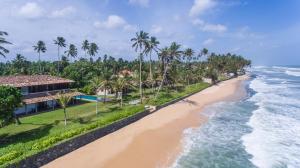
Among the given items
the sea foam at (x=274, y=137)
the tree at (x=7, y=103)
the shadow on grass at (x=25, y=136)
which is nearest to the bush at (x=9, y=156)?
the shadow on grass at (x=25, y=136)

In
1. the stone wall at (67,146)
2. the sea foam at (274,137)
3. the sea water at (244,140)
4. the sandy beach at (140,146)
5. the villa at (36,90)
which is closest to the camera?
the stone wall at (67,146)

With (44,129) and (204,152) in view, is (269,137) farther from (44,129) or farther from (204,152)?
(44,129)

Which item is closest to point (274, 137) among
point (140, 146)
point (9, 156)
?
point (140, 146)

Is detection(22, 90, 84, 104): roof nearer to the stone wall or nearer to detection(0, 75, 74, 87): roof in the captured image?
detection(0, 75, 74, 87): roof

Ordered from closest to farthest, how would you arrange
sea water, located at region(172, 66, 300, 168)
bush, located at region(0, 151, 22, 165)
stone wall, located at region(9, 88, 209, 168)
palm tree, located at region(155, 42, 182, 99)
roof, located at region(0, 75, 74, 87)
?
bush, located at region(0, 151, 22, 165) → stone wall, located at region(9, 88, 209, 168) → sea water, located at region(172, 66, 300, 168) → roof, located at region(0, 75, 74, 87) → palm tree, located at region(155, 42, 182, 99)

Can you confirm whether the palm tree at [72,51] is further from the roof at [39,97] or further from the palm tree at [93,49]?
the roof at [39,97]

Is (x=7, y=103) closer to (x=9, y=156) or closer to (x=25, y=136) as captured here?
(x=25, y=136)

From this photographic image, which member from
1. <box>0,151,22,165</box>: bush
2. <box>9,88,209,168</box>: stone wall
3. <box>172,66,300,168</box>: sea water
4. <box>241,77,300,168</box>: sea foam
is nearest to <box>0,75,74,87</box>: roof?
<box>9,88,209,168</box>: stone wall
